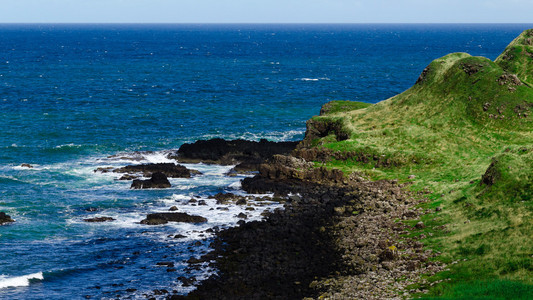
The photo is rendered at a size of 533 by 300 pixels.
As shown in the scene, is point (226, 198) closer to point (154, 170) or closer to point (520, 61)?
point (154, 170)

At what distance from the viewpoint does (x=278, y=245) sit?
49.3 metres

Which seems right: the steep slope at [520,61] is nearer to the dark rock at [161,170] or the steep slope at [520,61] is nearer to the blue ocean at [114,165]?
the blue ocean at [114,165]

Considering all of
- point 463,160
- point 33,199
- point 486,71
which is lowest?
point 33,199

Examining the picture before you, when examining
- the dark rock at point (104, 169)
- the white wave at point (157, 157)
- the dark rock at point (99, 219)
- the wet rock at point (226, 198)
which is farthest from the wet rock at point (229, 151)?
the dark rock at point (99, 219)

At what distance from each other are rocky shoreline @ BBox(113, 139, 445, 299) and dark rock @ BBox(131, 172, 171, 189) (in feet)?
30.6

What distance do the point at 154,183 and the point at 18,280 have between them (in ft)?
86.0

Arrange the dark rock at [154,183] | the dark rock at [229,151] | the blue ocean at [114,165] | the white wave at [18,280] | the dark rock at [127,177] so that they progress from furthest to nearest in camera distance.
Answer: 1. the dark rock at [229,151]
2. the dark rock at [127,177]
3. the dark rock at [154,183]
4. the blue ocean at [114,165]
5. the white wave at [18,280]

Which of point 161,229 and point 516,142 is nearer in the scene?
point 161,229

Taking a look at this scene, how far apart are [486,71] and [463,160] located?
57.9ft

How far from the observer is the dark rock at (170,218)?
191ft

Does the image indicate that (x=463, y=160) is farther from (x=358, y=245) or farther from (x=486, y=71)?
(x=358, y=245)

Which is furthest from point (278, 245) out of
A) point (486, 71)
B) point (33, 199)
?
point (486, 71)

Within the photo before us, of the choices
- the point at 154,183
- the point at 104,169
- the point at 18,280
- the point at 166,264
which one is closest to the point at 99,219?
the point at 154,183

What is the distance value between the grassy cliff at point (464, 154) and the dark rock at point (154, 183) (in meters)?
19.5
